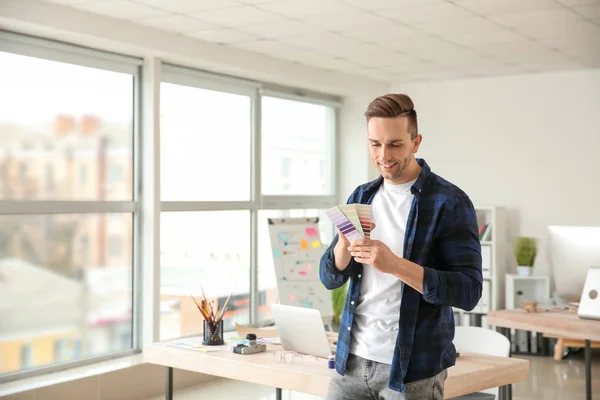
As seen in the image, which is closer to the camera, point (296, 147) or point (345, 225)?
point (345, 225)

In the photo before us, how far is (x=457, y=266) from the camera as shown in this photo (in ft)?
6.89

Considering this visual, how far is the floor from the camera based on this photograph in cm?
592

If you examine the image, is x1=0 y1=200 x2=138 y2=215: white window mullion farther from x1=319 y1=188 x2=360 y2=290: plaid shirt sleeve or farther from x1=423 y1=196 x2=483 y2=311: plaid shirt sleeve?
x1=423 y1=196 x2=483 y2=311: plaid shirt sleeve

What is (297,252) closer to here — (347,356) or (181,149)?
(181,149)

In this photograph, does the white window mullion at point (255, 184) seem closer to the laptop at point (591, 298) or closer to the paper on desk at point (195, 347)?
the laptop at point (591, 298)

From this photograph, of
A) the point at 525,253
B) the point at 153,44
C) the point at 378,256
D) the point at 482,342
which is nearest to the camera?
the point at 378,256

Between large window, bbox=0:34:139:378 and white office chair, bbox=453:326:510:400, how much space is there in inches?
119

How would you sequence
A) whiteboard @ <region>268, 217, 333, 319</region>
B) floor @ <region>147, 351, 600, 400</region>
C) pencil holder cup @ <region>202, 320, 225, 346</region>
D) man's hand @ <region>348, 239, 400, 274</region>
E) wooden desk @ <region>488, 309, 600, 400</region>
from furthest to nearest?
1. whiteboard @ <region>268, 217, 333, 319</region>
2. floor @ <region>147, 351, 600, 400</region>
3. wooden desk @ <region>488, 309, 600, 400</region>
4. pencil holder cup @ <region>202, 320, 225, 346</region>
5. man's hand @ <region>348, 239, 400, 274</region>

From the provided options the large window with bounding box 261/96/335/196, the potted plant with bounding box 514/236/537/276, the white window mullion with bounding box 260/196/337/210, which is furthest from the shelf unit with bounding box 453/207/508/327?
the large window with bounding box 261/96/335/196

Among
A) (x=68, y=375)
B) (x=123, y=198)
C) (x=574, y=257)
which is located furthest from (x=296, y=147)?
(x=574, y=257)

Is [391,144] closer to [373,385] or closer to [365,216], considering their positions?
[365,216]

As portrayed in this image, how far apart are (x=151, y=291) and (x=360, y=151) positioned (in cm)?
332

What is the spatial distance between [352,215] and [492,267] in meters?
5.92

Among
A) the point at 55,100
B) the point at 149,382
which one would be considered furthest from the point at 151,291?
the point at 55,100
